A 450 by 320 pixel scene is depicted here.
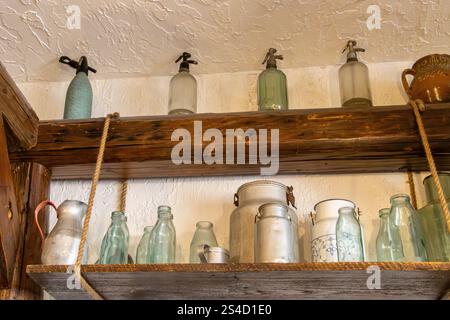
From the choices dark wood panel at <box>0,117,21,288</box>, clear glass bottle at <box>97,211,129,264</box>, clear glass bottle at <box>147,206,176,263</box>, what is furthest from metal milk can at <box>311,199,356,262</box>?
dark wood panel at <box>0,117,21,288</box>

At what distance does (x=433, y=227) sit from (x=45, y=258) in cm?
80

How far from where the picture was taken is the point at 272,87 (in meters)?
1.38

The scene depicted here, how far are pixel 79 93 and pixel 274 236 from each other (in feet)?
2.22

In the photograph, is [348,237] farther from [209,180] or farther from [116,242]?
[116,242]

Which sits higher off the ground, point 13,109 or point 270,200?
point 13,109

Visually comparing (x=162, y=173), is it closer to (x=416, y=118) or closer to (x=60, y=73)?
(x=60, y=73)

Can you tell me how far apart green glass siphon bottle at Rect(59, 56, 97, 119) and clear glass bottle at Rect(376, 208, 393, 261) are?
2.51 feet

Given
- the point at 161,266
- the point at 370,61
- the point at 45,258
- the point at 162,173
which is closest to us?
the point at 161,266

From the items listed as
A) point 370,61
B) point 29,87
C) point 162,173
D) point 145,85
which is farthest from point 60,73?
point 370,61

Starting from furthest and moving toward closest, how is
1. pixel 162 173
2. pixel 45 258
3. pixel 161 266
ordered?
1. pixel 162 173
2. pixel 45 258
3. pixel 161 266

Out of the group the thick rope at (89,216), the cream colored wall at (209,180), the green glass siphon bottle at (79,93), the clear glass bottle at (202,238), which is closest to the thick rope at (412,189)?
the cream colored wall at (209,180)

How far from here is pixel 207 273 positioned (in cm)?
101

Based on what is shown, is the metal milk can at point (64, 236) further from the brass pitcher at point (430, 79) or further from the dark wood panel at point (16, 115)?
the brass pitcher at point (430, 79)
